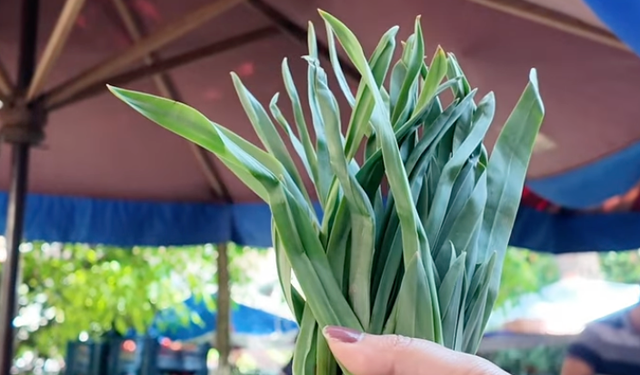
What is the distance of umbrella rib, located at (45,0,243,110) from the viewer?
6.15 feet

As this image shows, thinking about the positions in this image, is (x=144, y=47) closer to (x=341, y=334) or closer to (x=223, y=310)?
(x=223, y=310)

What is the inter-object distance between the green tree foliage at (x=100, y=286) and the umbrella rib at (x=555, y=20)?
2963 mm

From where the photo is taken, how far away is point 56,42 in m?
1.84

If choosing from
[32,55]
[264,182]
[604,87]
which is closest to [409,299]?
[264,182]

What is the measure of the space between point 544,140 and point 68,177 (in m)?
1.71

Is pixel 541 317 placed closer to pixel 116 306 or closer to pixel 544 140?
pixel 116 306

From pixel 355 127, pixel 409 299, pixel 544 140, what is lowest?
pixel 409 299

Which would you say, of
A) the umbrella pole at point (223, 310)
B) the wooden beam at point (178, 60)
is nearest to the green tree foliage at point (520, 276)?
the umbrella pole at point (223, 310)

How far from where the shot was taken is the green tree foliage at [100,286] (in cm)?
398

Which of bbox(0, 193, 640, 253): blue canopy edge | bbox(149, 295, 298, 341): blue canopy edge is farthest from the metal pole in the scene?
bbox(149, 295, 298, 341): blue canopy edge

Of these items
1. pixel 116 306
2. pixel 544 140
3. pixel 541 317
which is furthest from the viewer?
pixel 541 317

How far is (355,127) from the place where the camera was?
48 centimetres

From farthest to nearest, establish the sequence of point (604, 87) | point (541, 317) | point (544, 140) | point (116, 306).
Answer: point (541, 317) → point (116, 306) → point (544, 140) → point (604, 87)

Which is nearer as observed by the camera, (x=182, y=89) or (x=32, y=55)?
(x=32, y=55)
